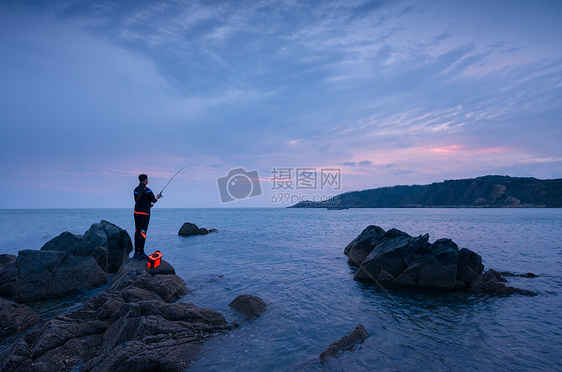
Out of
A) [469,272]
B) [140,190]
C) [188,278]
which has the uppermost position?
[140,190]

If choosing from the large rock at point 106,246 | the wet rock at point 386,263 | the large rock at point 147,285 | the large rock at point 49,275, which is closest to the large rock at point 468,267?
the wet rock at point 386,263

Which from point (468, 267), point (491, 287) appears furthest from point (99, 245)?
point (491, 287)

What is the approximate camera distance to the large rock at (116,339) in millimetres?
5550

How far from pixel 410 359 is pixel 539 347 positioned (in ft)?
13.5

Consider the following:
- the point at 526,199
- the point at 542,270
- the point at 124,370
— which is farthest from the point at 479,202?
the point at 124,370

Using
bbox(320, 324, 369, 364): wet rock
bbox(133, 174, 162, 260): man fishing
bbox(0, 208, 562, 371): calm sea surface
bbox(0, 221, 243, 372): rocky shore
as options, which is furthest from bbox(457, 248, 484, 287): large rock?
bbox(133, 174, 162, 260): man fishing

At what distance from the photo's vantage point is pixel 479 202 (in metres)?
145

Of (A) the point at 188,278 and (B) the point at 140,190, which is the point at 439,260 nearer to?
(A) the point at 188,278

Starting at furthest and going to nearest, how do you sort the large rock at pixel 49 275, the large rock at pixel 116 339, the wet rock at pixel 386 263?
1. the wet rock at pixel 386 263
2. the large rock at pixel 49 275
3. the large rock at pixel 116 339

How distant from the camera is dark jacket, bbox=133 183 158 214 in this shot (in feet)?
39.3

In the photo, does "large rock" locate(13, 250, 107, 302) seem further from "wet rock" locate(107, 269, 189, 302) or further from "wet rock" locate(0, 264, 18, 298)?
"wet rock" locate(107, 269, 189, 302)

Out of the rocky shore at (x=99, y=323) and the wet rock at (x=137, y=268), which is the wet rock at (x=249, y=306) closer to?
the rocky shore at (x=99, y=323)

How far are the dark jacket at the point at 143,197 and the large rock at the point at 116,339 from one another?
441cm

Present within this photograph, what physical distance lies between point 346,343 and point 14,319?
10.1m
